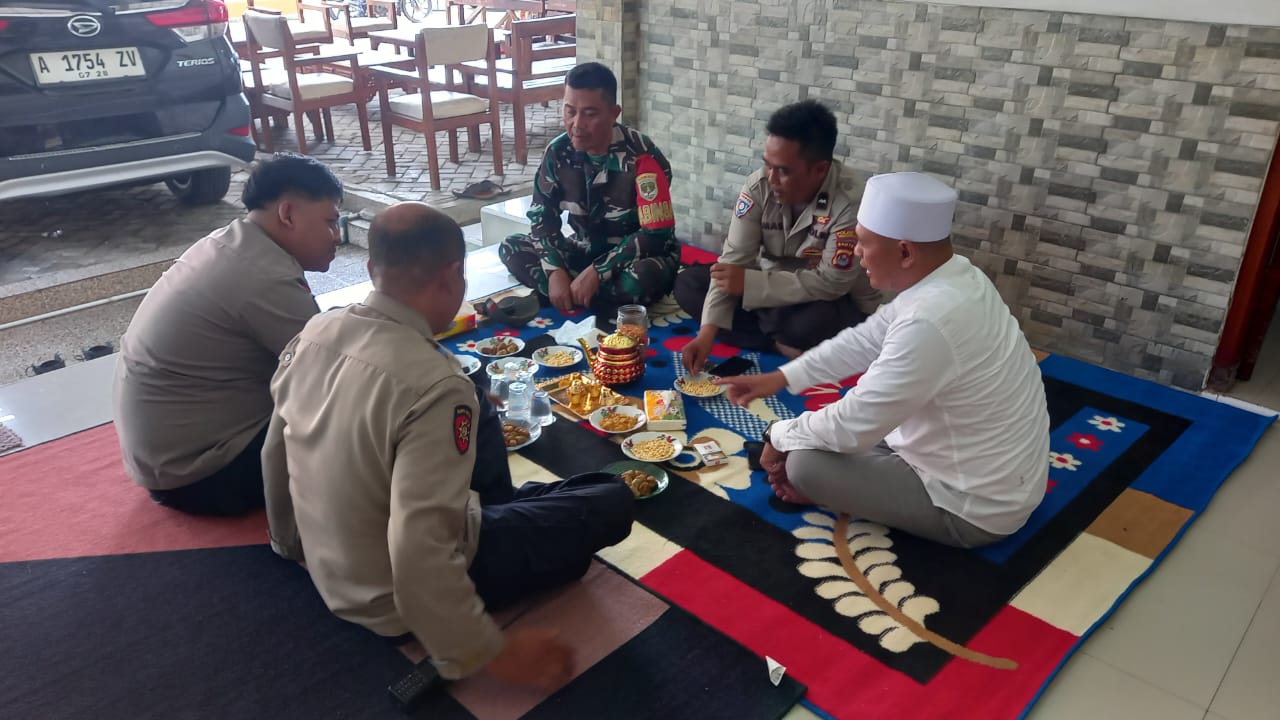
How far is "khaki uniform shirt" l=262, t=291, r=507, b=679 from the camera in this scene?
1407 mm

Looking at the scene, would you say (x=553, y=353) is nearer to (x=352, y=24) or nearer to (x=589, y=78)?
(x=589, y=78)

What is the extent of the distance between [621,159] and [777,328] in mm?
945

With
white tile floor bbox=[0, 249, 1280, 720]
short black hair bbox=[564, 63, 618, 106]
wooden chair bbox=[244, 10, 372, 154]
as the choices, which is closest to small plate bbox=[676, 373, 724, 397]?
short black hair bbox=[564, 63, 618, 106]

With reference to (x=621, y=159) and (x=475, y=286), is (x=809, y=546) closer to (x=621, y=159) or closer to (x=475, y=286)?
(x=621, y=159)

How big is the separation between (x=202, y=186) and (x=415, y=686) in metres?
4.24

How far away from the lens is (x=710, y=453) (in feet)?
8.29

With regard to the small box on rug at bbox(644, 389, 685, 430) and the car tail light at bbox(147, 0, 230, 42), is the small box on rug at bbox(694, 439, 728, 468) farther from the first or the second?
the car tail light at bbox(147, 0, 230, 42)

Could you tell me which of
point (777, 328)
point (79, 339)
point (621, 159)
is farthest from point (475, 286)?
point (79, 339)

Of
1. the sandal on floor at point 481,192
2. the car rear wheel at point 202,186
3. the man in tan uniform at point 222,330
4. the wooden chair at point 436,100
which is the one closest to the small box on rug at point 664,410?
the man in tan uniform at point 222,330

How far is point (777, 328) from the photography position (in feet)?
10.3

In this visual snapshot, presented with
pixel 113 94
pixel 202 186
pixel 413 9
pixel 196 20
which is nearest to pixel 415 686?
pixel 113 94

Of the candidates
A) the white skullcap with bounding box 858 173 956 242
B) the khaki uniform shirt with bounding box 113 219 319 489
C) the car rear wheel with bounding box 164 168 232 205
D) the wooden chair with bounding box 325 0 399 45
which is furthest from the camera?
the wooden chair with bounding box 325 0 399 45

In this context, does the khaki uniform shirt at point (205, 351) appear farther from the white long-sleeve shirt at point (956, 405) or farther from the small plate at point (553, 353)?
the white long-sleeve shirt at point (956, 405)

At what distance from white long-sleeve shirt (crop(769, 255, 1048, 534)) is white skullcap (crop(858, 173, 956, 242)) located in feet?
0.32
